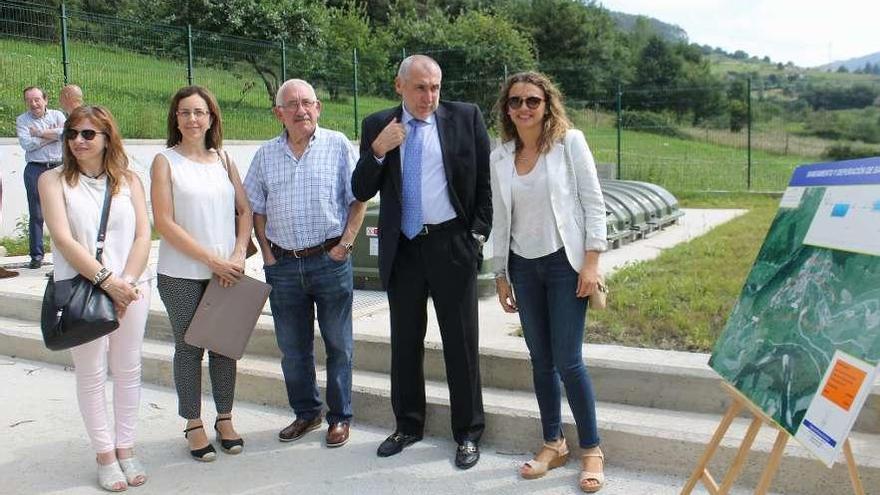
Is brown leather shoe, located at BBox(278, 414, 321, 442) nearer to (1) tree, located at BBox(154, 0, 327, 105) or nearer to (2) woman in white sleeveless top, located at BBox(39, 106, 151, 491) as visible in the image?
(2) woman in white sleeveless top, located at BBox(39, 106, 151, 491)

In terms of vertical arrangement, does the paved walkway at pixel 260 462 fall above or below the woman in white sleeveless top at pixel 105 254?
below

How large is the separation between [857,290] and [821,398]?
37cm

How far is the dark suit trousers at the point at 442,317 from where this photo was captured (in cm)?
376

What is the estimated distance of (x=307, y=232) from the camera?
13.0ft

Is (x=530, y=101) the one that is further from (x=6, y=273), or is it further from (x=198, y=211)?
(x=6, y=273)

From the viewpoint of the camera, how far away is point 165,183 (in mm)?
3766

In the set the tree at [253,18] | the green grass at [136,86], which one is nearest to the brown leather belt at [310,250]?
the green grass at [136,86]

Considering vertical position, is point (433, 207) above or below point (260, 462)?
above

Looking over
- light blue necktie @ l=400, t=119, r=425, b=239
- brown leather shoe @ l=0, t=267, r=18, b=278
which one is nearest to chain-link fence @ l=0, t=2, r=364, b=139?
brown leather shoe @ l=0, t=267, r=18, b=278

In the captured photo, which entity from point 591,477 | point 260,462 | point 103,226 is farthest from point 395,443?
point 103,226

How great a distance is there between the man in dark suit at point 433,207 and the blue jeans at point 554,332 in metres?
0.31

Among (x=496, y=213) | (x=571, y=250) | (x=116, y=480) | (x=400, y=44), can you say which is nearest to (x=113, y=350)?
(x=116, y=480)

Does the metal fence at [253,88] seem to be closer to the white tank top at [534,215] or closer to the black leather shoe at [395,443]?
the black leather shoe at [395,443]

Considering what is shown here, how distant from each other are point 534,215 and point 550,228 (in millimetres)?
100
